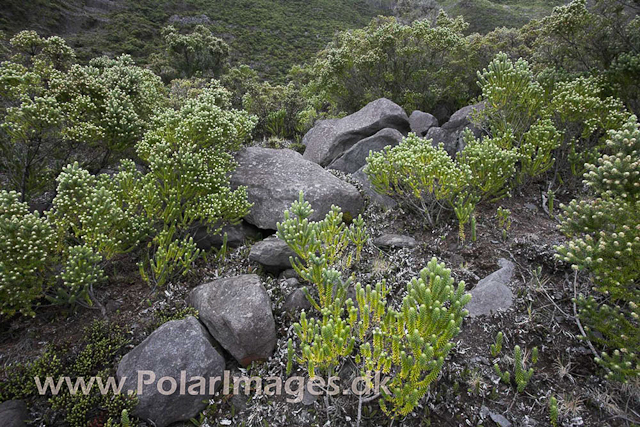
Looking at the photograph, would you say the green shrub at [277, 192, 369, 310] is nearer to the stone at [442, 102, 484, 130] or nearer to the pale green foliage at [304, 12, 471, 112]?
the stone at [442, 102, 484, 130]

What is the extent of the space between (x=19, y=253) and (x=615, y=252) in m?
7.11

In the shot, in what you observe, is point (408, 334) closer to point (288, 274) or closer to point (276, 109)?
point (288, 274)

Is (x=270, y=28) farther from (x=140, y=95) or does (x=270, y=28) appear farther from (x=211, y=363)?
(x=211, y=363)

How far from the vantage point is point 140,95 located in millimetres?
7301

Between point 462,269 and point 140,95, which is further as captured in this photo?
point 140,95

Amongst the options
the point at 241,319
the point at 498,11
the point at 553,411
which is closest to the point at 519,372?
the point at 553,411

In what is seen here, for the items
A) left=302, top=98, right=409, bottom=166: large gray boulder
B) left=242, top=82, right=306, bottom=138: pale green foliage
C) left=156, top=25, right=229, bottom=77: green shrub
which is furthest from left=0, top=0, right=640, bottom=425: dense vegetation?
left=156, top=25, right=229, bottom=77: green shrub

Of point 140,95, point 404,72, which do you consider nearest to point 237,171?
point 140,95

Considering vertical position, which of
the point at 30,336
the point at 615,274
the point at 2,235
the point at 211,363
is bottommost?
the point at 211,363

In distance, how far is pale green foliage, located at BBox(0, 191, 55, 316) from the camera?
157 inches

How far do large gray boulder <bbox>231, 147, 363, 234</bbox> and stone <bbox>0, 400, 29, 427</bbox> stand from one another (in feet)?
13.5

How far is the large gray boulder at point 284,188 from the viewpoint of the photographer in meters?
6.54

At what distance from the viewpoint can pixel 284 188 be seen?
22.1 ft

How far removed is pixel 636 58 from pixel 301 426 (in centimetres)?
910
